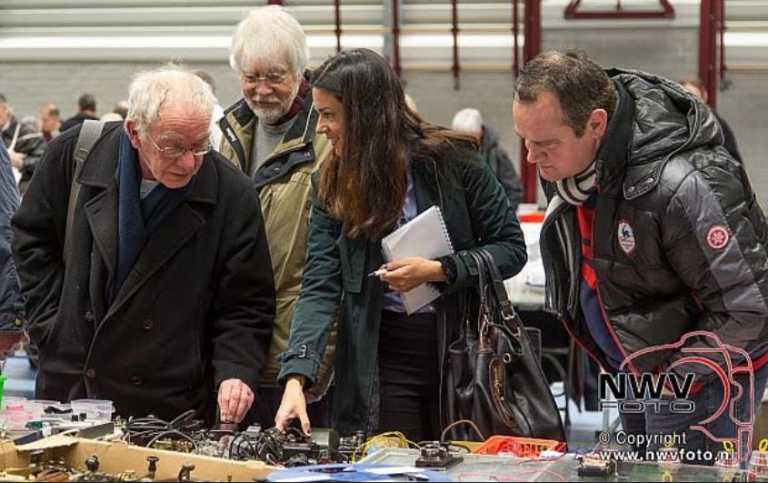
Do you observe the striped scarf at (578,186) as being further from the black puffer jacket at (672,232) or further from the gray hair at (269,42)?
the gray hair at (269,42)

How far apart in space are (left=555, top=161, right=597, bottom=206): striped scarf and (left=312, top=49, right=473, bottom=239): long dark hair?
40 centimetres

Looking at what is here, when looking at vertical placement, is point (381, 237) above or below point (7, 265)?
above

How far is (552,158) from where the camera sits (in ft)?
8.94

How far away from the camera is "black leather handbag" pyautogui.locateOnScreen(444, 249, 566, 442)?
9.64 feet

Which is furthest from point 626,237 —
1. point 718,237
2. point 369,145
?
point 369,145

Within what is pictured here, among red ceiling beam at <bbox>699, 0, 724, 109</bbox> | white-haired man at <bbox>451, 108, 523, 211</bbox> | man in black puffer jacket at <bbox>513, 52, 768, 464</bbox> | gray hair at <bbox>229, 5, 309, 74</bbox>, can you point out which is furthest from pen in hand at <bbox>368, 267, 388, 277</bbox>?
red ceiling beam at <bbox>699, 0, 724, 109</bbox>

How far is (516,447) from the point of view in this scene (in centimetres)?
254

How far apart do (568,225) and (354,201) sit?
0.52 m

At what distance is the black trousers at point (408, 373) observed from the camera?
3.12 meters

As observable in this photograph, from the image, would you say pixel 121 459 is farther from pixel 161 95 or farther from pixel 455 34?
pixel 455 34

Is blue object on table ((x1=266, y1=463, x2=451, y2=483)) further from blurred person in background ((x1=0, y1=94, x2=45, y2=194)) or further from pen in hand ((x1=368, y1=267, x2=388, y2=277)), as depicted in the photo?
blurred person in background ((x1=0, y1=94, x2=45, y2=194))

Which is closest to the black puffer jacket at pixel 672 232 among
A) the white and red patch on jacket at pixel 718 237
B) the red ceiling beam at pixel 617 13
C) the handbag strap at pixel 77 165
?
the white and red patch on jacket at pixel 718 237

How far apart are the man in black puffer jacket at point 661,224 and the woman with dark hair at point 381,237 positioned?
1.06ft

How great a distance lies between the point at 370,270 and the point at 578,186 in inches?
23.8
